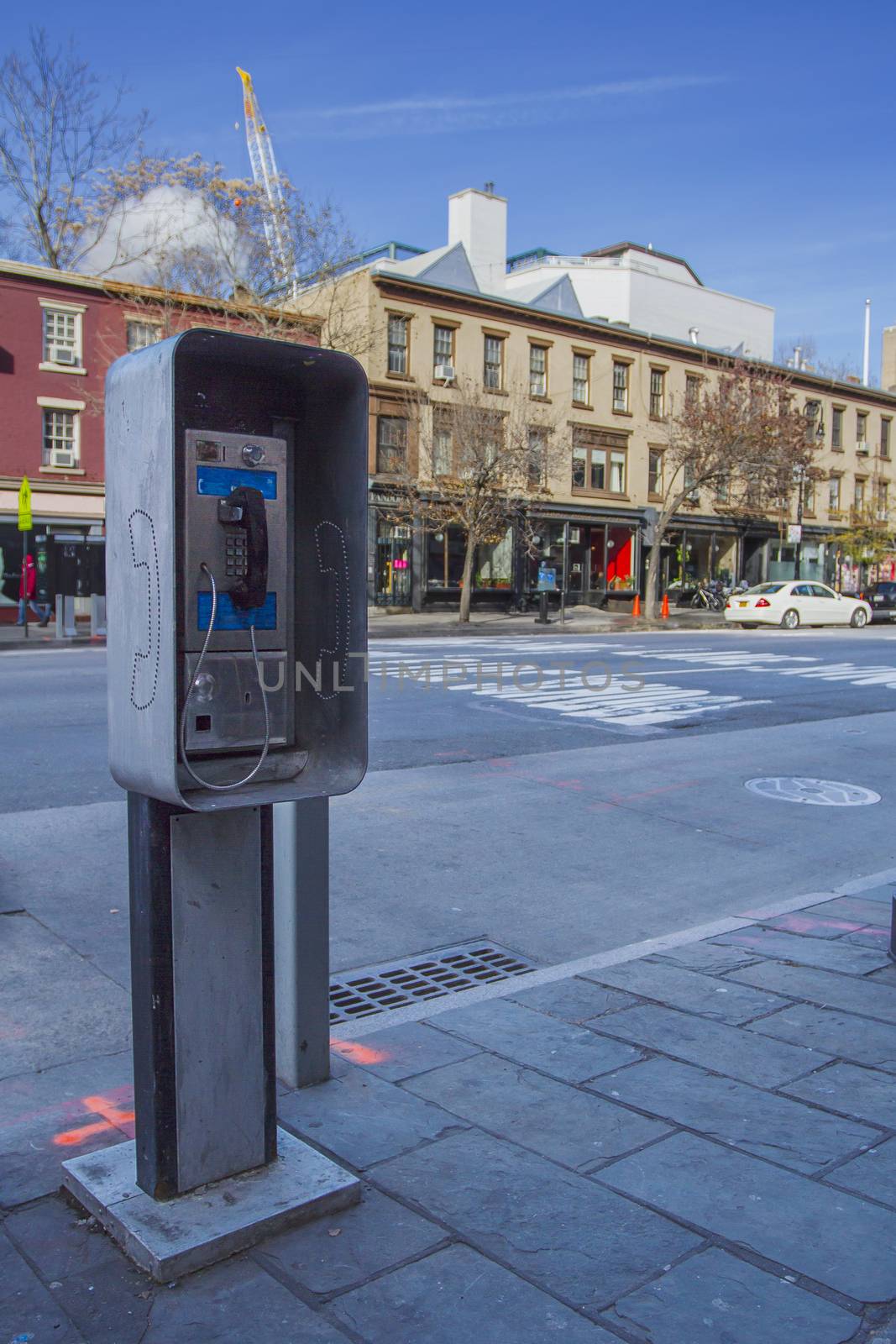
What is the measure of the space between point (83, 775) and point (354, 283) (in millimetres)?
30345

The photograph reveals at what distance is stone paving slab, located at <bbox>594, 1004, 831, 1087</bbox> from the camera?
3.83 m

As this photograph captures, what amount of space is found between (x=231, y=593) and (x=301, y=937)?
4.40 ft

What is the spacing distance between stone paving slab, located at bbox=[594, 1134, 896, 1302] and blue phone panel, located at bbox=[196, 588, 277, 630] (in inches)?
69.9

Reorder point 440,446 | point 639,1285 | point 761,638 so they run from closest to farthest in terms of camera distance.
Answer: point 639,1285 < point 761,638 < point 440,446

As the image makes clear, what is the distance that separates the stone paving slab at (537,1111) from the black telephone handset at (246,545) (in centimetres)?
180

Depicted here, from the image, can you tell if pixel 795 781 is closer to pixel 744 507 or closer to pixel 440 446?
pixel 440 446

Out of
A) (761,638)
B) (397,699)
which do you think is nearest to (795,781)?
(397,699)

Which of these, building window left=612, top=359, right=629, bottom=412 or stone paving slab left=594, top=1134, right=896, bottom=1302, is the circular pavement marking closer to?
stone paving slab left=594, top=1134, right=896, bottom=1302

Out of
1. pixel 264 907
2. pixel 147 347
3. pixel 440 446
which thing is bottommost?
pixel 264 907

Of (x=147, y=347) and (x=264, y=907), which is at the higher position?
(x=147, y=347)

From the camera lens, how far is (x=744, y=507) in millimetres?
44250

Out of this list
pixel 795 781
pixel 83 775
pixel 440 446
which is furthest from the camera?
pixel 440 446

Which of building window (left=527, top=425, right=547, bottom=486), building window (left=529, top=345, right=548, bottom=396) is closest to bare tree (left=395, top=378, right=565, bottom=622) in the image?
building window (left=527, top=425, right=547, bottom=486)

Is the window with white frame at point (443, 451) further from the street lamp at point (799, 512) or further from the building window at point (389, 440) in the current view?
the street lamp at point (799, 512)
